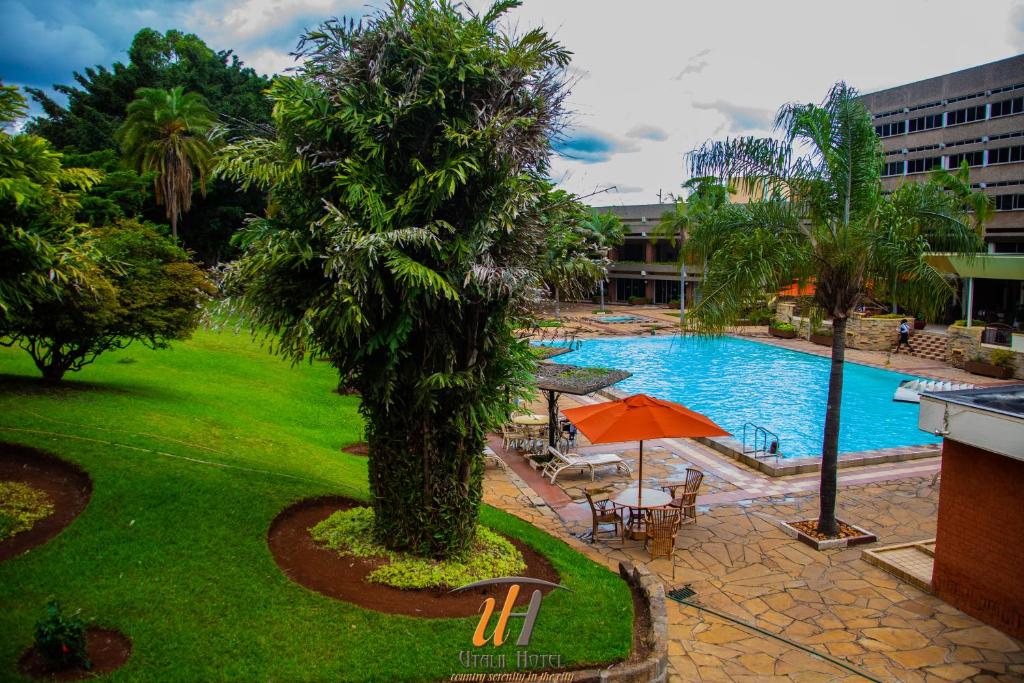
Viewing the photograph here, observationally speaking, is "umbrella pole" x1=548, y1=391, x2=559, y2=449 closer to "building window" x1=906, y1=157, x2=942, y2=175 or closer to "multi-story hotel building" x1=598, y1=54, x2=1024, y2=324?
"multi-story hotel building" x1=598, y1=54, x2=1024, y2=324

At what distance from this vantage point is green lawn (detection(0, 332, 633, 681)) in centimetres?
638

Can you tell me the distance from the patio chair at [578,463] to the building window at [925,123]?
41.1m

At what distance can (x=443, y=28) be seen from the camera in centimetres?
761

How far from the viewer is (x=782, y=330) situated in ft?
123

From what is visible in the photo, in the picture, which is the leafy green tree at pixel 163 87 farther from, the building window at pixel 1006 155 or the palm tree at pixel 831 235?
the building window at pixel 1006 155

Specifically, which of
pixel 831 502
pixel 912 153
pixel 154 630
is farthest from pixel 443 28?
pixel 912 153

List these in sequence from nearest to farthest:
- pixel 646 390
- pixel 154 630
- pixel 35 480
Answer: pixel 154 630, pixel 35 480, pixel 646 390

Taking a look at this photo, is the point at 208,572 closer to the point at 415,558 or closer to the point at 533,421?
the point at 415,558

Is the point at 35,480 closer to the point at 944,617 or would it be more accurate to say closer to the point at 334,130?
the point at 334,130

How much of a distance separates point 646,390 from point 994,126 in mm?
29894

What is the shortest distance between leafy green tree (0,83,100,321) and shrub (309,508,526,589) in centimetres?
509

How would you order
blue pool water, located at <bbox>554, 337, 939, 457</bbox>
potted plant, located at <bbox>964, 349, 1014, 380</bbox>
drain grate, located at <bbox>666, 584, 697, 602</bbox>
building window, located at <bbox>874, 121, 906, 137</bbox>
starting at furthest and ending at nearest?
1. building window, located at <bbox>874, 121, 906, 137</bbox>
2. potted plant, located at <bbox>964, 349, 1014, 380</bbox>
3. blue pool water, located at <bbox>554, 337, 939, 457</bbox>
4. drain grate, located at <bbox>666, 584, 697, 602</bbox>

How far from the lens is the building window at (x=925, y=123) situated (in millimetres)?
43000

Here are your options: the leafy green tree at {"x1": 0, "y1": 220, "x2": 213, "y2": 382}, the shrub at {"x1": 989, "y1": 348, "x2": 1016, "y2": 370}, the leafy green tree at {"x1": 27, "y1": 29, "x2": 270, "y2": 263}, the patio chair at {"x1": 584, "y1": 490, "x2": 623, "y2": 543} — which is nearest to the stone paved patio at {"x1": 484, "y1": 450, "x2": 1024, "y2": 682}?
the patio chair at {"x1": 584, "y1": 490, "x2": 623, "y2": 543}
